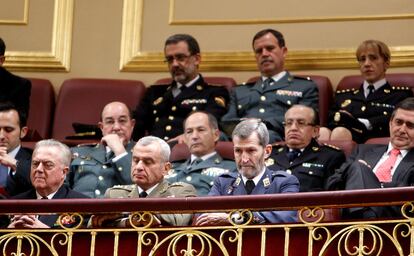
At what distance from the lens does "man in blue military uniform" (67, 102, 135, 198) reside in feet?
15.9

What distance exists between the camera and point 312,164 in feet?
15.3

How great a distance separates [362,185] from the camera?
4.05 meters

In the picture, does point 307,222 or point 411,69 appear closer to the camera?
point 307,222

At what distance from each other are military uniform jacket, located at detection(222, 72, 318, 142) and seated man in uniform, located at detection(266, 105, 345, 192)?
1.44 ft

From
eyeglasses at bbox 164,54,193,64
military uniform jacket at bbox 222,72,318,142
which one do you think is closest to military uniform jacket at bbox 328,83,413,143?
military uniform jacket at bbox 222,72,318,142

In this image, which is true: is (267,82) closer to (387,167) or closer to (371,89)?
(371,89)

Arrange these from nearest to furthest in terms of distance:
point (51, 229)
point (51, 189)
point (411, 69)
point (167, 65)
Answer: point (51, 229) < point (51, 189) < point (411, 69) < point (167, 65)

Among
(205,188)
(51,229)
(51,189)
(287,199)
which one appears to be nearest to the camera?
(287,199)

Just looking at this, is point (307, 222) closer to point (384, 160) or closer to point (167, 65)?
point (384, 160)

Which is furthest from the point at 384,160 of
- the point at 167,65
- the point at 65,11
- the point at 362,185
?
the point at 65,11

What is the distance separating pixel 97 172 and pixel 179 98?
0.71 m

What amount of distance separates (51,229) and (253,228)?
0.63 metres

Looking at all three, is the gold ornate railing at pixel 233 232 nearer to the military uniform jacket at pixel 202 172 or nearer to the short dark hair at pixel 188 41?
the military uniform jacket at pixel 202 172

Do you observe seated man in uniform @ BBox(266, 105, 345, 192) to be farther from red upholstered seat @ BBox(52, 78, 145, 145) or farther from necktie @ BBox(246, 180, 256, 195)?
red upholstered seat @ BBox(52, 78, 145, 145)
